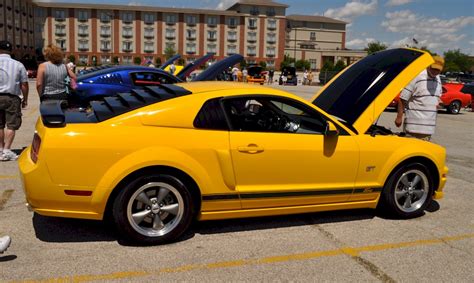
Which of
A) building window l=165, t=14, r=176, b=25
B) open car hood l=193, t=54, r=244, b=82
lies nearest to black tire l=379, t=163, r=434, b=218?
open car hood l=193, t=54, r=244, b=82

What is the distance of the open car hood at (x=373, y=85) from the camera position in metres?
4.75

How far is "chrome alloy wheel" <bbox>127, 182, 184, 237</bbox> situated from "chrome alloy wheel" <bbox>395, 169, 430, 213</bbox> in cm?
241

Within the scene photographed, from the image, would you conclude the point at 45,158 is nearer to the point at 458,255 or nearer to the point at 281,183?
the point at 281,183

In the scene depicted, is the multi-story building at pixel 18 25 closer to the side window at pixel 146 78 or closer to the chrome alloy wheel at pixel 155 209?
the side window at pixel 146 78

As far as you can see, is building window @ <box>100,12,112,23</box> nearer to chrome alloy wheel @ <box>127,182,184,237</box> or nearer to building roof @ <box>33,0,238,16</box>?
building roof @ <box>33,0,238,16</box>

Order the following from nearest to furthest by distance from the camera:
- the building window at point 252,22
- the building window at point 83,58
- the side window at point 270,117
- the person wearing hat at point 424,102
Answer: the side window at point 270,117, the person wearing hat at point 424,102, the building window at point 83,58, the building window at point 252,22

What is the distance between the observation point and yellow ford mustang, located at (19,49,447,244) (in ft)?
12.0

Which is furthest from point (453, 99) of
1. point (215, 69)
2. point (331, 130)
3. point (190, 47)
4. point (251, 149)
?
point (190, 47)

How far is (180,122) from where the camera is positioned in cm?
393

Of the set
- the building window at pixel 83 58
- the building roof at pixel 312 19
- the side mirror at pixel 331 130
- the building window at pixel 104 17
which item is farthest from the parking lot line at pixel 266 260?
the building roof at pixel 312 19

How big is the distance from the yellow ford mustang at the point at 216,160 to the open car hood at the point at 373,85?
0.02 m

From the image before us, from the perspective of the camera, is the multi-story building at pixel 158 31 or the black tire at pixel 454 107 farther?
the multi-story building at pixel 158 31

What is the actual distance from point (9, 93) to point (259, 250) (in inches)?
181

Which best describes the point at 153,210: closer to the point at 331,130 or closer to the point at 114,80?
the point at 331,130
